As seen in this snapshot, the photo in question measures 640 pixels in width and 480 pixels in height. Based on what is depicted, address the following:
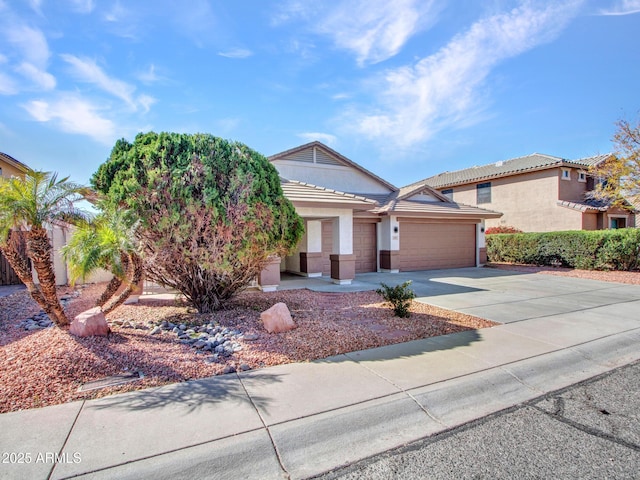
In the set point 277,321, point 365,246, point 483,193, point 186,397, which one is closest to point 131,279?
point 277,321

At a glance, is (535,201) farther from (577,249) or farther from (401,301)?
(401,301)

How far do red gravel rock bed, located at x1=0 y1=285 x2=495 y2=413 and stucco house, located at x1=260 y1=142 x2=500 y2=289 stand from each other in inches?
204

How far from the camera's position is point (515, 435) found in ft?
9.77

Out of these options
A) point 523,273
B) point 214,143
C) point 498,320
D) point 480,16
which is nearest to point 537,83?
point 480,16

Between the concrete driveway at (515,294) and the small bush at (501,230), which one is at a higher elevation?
the small bush at (501,230)

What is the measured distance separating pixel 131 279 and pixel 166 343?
4.99ft

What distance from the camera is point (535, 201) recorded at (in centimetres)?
2152

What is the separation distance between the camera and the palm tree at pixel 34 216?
445cm

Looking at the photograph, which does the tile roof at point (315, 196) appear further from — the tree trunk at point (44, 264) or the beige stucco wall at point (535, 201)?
the beige stucco wall at point (535, 201)

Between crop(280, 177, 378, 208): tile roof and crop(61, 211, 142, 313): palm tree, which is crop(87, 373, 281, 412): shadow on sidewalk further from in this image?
crop(280, 177, 378, 208): tile roof

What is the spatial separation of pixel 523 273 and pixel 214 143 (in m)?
14.2

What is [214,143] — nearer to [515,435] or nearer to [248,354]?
[248,354]

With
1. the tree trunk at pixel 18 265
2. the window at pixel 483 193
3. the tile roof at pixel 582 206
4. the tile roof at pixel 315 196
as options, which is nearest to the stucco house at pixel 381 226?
the tile roof at pixel 315 196

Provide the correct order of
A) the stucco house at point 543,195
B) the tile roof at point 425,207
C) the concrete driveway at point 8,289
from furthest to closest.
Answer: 1. the stucco house at point 543,195
2. the tile roof at point 425,207
3. the concrete driveway at point 8,289
